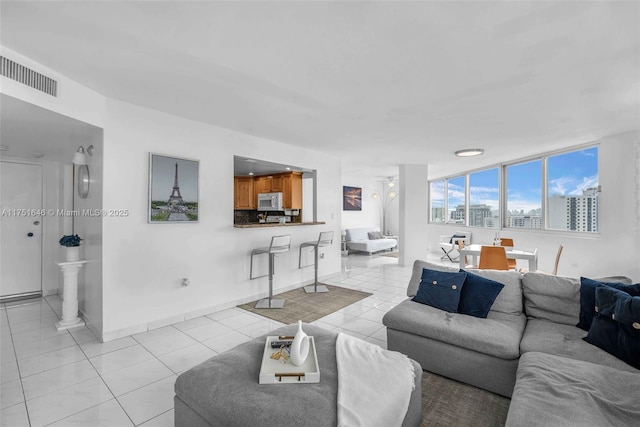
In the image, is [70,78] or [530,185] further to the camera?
[530,185]

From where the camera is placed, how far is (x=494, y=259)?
14.4ft

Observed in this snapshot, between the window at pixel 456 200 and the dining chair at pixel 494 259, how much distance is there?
4.41m

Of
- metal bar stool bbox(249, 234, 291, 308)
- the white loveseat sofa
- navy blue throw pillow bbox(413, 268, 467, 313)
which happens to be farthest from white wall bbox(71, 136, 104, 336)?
the white loveseat sofa

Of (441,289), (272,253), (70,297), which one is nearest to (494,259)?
(441,289)

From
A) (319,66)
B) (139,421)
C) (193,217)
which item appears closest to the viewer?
(139,421)

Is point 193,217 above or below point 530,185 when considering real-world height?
below

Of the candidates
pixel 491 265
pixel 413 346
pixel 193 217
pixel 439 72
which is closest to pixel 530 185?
pixel 491 265

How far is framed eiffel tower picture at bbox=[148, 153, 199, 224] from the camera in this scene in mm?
3344

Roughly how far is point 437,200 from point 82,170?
30.5 feet

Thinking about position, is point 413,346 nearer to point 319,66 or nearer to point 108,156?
point 319,66

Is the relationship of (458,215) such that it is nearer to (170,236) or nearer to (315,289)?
(315,289)

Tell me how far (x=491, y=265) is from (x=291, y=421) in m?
4.11

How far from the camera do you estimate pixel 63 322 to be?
338 cm

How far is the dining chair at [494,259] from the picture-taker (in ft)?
14.3
